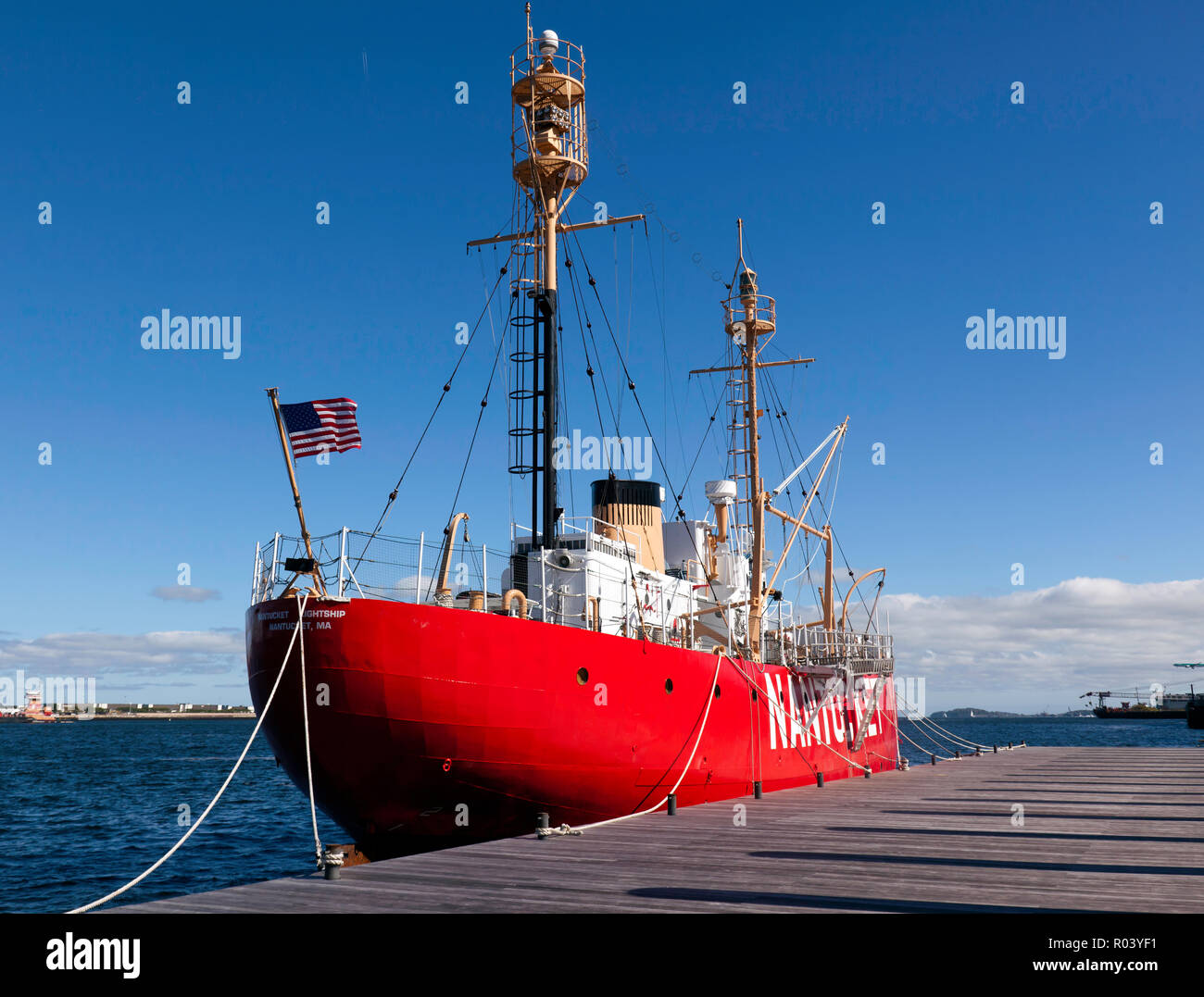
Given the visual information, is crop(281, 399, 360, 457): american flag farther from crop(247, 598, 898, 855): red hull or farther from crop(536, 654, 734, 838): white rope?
crop(536, 654, 734, 838): white rope

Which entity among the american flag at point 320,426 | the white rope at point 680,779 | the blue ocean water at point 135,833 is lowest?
the blue ocean water at point 135,833

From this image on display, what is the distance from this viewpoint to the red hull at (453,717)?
1579 centimetres

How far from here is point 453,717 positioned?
16.2 metres

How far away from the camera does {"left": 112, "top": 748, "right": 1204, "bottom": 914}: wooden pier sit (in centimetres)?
972

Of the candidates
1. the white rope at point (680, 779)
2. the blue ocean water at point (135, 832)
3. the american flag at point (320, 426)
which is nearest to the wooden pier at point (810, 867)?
the white rope at point (680, 779)

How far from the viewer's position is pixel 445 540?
18562 mm

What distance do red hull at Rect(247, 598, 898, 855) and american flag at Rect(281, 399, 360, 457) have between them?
258 cm

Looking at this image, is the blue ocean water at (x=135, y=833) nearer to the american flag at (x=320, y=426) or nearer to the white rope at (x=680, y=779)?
the white rope at (x=680, y=779)

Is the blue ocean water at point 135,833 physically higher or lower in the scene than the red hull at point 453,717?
lower

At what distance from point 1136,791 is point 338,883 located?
2022 centimetres

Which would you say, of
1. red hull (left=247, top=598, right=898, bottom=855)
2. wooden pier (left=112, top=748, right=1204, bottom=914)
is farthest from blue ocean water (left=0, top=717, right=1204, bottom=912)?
wooden pier (left=112, top=748, right=1204, bottom=914)

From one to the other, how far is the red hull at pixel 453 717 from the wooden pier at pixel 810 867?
2.07m
